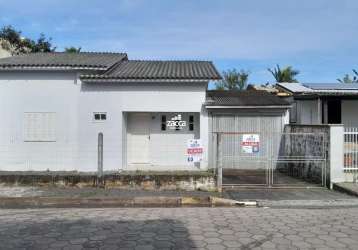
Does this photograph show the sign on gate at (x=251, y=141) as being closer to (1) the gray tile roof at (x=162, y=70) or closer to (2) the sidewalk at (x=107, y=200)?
(2) the sidewalk at (x=107, y=200)

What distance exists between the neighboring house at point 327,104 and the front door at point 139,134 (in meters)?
6.25

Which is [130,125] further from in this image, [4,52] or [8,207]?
[4,52]

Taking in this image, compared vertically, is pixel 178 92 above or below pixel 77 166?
above

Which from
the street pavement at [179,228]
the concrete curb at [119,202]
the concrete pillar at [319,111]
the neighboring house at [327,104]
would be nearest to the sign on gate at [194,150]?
the concrete curb at [119,202]

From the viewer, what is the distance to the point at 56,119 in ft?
54.1

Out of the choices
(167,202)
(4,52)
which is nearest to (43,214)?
(167,202)

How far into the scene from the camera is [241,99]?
731 inches

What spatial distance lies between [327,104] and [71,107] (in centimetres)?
1022

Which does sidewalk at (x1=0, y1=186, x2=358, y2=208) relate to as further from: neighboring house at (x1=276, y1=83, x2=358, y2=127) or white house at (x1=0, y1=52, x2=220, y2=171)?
neighboring house at (x1=276, y1=83, x2=358, y2=127)

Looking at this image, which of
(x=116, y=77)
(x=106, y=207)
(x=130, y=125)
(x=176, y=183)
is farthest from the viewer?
(x=130, y=125)

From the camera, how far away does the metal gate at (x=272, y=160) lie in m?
13.7

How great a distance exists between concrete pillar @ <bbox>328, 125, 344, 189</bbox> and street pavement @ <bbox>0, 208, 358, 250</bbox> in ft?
10.6

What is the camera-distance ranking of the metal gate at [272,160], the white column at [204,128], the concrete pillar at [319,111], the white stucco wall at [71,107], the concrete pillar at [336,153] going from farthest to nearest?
the concrete pillar at [319,111] → the white column at [204,128] → the white stucco wall at [71,107] → the metal gate at [272,160] → the concrete pillar at [336,153]

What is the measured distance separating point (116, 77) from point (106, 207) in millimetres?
6641
